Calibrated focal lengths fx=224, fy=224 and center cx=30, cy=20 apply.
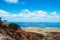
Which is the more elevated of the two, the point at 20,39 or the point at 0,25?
the point at 0,25

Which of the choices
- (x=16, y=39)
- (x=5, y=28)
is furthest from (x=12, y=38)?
(x=5, y=28)

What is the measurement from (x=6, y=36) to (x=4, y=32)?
2.15ft

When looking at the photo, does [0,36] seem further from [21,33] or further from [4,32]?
[21,33]

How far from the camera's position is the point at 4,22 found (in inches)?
744

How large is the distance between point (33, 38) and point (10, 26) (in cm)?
215

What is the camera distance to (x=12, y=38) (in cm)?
1688

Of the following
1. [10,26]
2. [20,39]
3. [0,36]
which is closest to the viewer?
[0,36]

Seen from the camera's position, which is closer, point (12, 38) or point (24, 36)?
point (12, 38)

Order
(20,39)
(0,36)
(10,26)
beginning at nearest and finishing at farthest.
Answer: (0,36) < (20,39) < (10,26)

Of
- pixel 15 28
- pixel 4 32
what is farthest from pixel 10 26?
pixel 4 32

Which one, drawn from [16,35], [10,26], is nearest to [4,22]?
[10,26]

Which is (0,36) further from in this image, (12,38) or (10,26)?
(10,26)

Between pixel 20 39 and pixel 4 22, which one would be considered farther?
pixel 4 22

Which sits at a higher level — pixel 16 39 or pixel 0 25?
pixel 0 25
